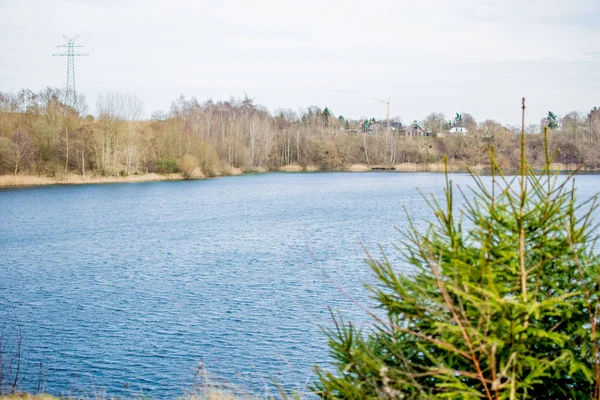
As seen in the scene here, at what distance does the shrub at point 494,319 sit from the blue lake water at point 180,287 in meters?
0.39

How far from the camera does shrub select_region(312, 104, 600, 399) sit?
2822 millimetres

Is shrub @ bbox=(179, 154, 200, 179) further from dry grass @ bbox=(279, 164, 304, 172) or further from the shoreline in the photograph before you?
dry grass @ bbox=(279, 164, 304, 172)

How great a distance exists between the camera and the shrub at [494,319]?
9.26 ft

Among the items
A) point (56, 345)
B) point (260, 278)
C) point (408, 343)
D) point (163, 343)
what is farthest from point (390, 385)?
point (260, 278)

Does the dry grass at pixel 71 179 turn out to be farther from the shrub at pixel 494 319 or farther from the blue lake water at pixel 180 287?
the shrub at pixel 494 319

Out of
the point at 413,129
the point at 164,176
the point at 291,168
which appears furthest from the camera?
the point at 413,129

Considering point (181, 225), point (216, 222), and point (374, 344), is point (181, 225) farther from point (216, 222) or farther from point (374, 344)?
point (374, 344)

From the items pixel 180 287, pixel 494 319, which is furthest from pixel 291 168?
pixel 494 319

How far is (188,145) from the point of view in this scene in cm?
6253

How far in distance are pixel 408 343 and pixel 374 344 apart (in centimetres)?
23

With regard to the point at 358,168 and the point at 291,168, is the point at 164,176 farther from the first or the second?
the point at 358,168

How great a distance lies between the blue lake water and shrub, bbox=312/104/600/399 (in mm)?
388

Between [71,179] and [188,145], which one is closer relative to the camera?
[71,179]

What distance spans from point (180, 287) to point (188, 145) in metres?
46.5
